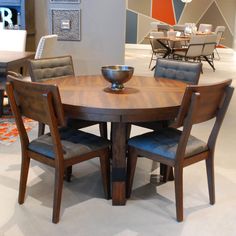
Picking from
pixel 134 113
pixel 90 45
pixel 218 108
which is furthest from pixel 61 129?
pixel 90 45

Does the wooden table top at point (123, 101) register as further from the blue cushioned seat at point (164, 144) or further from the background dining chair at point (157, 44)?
the background dining chair at point (157, 44)

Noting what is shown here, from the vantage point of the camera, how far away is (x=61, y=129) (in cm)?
246

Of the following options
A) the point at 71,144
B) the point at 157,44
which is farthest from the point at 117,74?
the point at 157,44

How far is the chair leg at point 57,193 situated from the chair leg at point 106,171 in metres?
0.32

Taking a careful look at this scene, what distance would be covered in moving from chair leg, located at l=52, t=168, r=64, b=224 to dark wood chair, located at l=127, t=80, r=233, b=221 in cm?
48

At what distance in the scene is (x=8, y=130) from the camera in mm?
3770

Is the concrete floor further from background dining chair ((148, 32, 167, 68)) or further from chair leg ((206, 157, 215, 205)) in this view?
background dining chair ((148, 32, 167, 68))

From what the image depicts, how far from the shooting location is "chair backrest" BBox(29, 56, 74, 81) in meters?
2.87

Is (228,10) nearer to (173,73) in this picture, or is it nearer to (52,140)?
(173,73)

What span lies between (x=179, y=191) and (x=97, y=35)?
3.28m

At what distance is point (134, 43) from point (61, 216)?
10522 millimetres

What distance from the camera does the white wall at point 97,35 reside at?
4.82 m

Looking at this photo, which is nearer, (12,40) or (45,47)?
(45,47)

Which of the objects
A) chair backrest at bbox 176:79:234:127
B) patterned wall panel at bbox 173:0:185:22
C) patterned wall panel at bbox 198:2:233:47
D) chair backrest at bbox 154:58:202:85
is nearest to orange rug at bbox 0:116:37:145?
chair backrest at bbox 154:58:202:85
